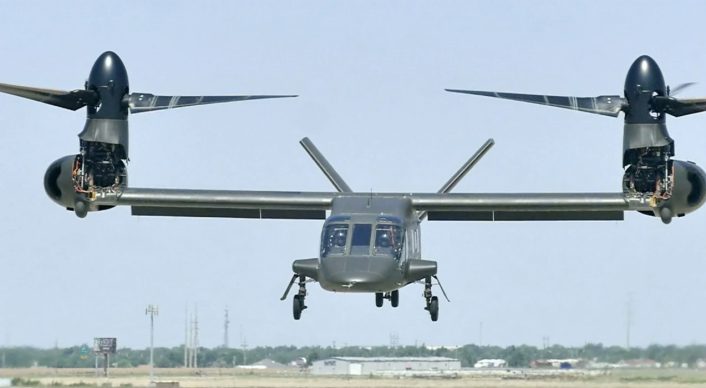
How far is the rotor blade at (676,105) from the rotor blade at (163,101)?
9.34 meters

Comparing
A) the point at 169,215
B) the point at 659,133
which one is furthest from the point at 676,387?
the point at 169,215

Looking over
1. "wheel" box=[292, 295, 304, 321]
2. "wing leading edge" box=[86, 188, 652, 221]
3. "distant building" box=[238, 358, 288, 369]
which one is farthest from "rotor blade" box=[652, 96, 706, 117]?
"distant building" box=[238, 358, 288, 369]

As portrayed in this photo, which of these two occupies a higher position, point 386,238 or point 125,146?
point 125,146

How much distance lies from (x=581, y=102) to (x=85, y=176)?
11391mm

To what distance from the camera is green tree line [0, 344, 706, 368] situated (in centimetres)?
3256

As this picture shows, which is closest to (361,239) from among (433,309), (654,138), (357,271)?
(357,271)

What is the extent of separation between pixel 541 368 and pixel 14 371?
23853 millimetres

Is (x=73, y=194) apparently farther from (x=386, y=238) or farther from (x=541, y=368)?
(x=541, y=368)

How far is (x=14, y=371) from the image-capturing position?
1422 inches

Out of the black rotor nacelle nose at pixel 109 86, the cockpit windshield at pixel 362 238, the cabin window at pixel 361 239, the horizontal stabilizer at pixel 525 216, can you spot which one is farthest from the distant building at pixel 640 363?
the black rotor nacelle nose at pixel 109 86

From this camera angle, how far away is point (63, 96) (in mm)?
30547

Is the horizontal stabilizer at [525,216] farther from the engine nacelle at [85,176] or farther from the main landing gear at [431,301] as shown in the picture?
the engine nacelle at [85,176]

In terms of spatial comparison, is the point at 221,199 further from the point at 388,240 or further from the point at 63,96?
the point at 388,240

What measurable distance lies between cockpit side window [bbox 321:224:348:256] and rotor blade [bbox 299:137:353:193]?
300 cm
